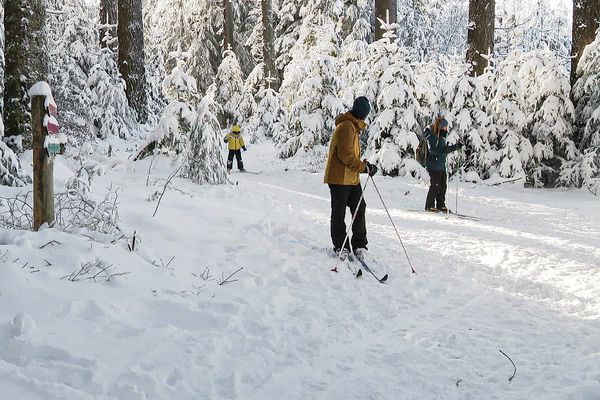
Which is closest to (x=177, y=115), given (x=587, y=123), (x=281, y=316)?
(x=281, y=316)

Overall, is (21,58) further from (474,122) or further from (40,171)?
(474,122)

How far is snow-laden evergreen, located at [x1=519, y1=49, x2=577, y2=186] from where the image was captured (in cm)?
1202

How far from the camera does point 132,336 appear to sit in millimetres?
3373

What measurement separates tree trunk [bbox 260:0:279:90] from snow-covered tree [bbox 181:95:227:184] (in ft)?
41.9

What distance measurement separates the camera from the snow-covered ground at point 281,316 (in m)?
3.00

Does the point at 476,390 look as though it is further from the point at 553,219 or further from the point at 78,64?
the point at 78,64

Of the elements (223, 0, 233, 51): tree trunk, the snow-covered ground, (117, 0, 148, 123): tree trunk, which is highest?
Answer: (223, 0, 233, 51): tree trunk

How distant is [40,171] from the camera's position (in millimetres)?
4371

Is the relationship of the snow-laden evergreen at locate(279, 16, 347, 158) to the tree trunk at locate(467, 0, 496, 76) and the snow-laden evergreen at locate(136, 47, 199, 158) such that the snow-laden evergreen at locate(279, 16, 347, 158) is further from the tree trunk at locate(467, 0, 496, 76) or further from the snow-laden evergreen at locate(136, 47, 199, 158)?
the snow-laden evergreen at locate(136, 47, 199, 158)

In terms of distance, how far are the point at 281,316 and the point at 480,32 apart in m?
12.0

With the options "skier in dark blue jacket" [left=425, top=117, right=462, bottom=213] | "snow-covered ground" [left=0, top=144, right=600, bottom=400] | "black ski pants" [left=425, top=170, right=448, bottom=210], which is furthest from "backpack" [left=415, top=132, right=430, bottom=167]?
"snow-covered ground" [left=0, top=144, right=600, bottom=400]

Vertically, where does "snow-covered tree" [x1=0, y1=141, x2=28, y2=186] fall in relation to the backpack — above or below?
below

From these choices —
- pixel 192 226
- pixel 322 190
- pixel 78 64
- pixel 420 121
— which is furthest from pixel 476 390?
pixel 78 64

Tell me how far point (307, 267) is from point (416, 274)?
45.9 inches
